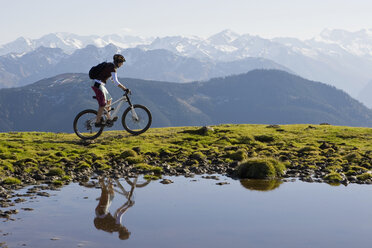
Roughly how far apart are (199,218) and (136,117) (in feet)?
44.7

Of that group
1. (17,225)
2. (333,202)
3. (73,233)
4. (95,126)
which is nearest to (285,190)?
(333,202)

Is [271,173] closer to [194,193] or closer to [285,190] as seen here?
[285,190]

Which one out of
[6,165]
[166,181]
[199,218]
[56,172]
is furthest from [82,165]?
[199,218]

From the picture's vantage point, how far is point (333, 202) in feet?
52.5

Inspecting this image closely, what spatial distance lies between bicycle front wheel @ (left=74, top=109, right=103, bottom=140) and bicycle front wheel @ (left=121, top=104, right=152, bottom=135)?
177 cm

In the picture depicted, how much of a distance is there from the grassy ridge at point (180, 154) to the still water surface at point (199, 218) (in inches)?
117

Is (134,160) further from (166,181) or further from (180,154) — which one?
(166,181)

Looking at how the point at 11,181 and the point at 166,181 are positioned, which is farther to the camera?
the point at 166,181

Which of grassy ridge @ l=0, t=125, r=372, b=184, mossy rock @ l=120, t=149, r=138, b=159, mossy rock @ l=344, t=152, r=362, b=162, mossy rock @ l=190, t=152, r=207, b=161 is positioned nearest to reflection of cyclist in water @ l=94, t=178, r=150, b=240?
grassy ridge @ l=0, t=125, r=372, b=184

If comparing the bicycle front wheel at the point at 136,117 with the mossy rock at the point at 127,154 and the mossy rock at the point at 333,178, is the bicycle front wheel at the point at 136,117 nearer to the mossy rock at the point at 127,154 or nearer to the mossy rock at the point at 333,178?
the mossy rock at the point at 127,154

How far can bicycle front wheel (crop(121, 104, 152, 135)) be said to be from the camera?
26172mm

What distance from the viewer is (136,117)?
86.6ft

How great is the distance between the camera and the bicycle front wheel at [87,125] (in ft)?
83.2

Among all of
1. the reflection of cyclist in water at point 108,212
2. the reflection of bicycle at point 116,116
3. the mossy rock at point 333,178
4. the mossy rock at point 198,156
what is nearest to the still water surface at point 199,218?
the reflection of cyclist in water at point 108,212
